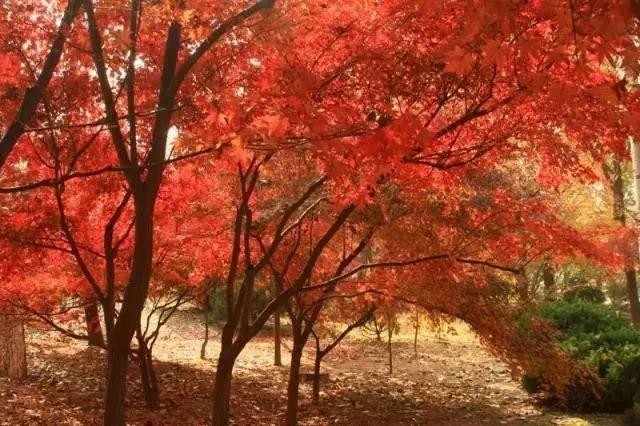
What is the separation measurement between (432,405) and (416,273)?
548 cm

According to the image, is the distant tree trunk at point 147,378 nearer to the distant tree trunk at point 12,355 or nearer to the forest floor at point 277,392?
the forest floor at point 277,392

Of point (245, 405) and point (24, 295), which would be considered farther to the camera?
point (245, 405)

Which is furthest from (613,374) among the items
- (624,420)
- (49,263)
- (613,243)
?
(49,263)

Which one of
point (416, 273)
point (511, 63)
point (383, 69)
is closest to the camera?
point (511, 63)

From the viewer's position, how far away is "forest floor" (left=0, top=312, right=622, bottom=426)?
10.0 m

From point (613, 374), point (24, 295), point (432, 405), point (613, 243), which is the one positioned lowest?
point (432, 405)

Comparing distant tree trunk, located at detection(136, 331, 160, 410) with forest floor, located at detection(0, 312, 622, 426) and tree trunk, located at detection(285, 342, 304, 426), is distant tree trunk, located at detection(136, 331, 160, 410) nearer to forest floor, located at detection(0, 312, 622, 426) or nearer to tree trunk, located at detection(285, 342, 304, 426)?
forest floor, located at detection(0, 312, 622, 426)

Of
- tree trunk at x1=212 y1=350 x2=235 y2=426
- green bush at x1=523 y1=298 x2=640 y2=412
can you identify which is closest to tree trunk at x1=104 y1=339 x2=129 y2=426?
tree trunk at x1=212 y1=350 x2=235 y2=426

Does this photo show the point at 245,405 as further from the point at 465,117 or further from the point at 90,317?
the point at 465,117

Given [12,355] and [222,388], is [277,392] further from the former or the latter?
[222,388]

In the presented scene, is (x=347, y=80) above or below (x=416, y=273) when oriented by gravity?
above

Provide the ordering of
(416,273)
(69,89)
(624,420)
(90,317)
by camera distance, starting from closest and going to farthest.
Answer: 1. (69,89)
2. (416,273)
3. (624,420)
4. (90,317)

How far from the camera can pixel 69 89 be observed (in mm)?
6305

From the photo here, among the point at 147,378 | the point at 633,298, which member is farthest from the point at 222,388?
the point at 633,298
